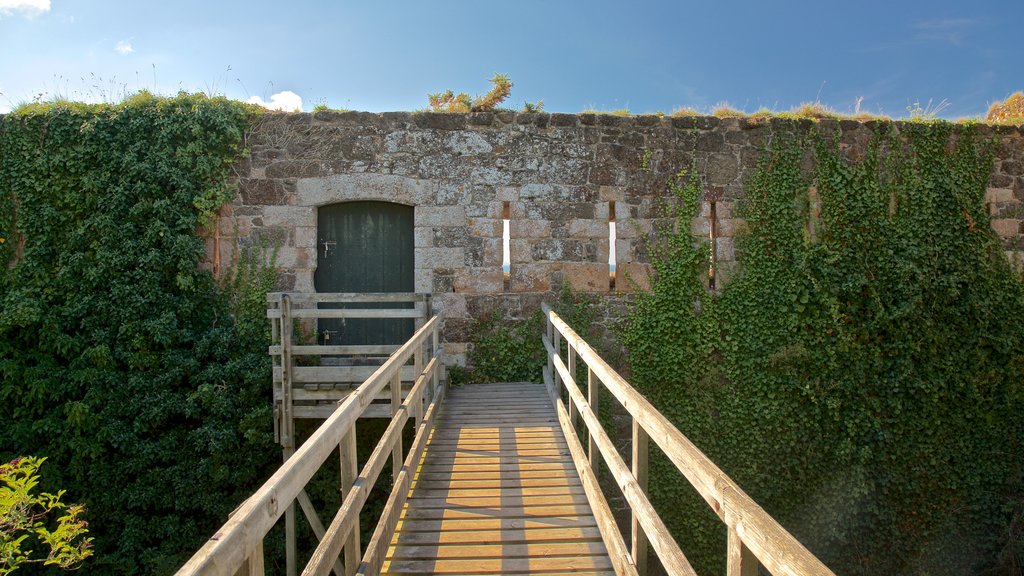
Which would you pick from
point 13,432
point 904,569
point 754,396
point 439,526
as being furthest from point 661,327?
point 13,432

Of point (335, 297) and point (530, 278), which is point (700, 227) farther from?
point (335, 297)

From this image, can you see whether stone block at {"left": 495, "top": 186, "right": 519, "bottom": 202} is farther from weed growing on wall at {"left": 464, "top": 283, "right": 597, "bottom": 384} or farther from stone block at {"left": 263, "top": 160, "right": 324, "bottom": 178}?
stone block at {"left": 263, "top": 160, "right": 324, "bottom": 178}

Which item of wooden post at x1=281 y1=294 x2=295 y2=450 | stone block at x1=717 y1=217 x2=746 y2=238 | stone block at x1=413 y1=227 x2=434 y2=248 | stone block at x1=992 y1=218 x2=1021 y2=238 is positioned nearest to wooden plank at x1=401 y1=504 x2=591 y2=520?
wooden post at x1=281 y1=294 x2=295 y2=450

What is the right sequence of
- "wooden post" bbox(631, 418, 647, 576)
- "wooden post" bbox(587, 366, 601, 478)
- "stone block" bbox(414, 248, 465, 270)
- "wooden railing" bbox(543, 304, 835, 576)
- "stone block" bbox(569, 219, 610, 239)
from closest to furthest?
"wooden railing" bbox(543, 304, 835, 576), "wooden post" bbox(631, 418, 647, 576), "wooden post" bbox(587, 366, 601, 478), "stone block" bbox(414, 248, 465, 270), "stone block" bbox(569, 219, 610, 239)

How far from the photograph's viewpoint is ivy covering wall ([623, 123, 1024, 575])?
6.73 m

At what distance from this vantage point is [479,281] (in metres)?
7.13

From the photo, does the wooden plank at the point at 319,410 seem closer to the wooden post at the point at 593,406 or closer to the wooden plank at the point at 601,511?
the wooden plank at the point at 601,511

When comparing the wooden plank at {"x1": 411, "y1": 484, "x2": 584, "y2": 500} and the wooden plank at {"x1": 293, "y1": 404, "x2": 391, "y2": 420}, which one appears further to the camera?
the wooden plank at {"x1": 293, "y1": 404, "x2": 391, "y2": 420}

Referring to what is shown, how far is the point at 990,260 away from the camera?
7.07 metres

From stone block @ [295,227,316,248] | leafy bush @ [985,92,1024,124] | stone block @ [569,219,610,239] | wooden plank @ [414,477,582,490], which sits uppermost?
leafy bush @ [985,92,1024,124]

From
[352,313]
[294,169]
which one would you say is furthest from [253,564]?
[294,169]

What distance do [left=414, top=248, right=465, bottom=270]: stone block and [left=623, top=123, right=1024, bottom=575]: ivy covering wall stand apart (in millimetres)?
2322

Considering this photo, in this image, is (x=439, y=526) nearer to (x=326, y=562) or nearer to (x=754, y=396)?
(x=326, y=562)

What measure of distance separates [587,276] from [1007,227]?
17.2ft
